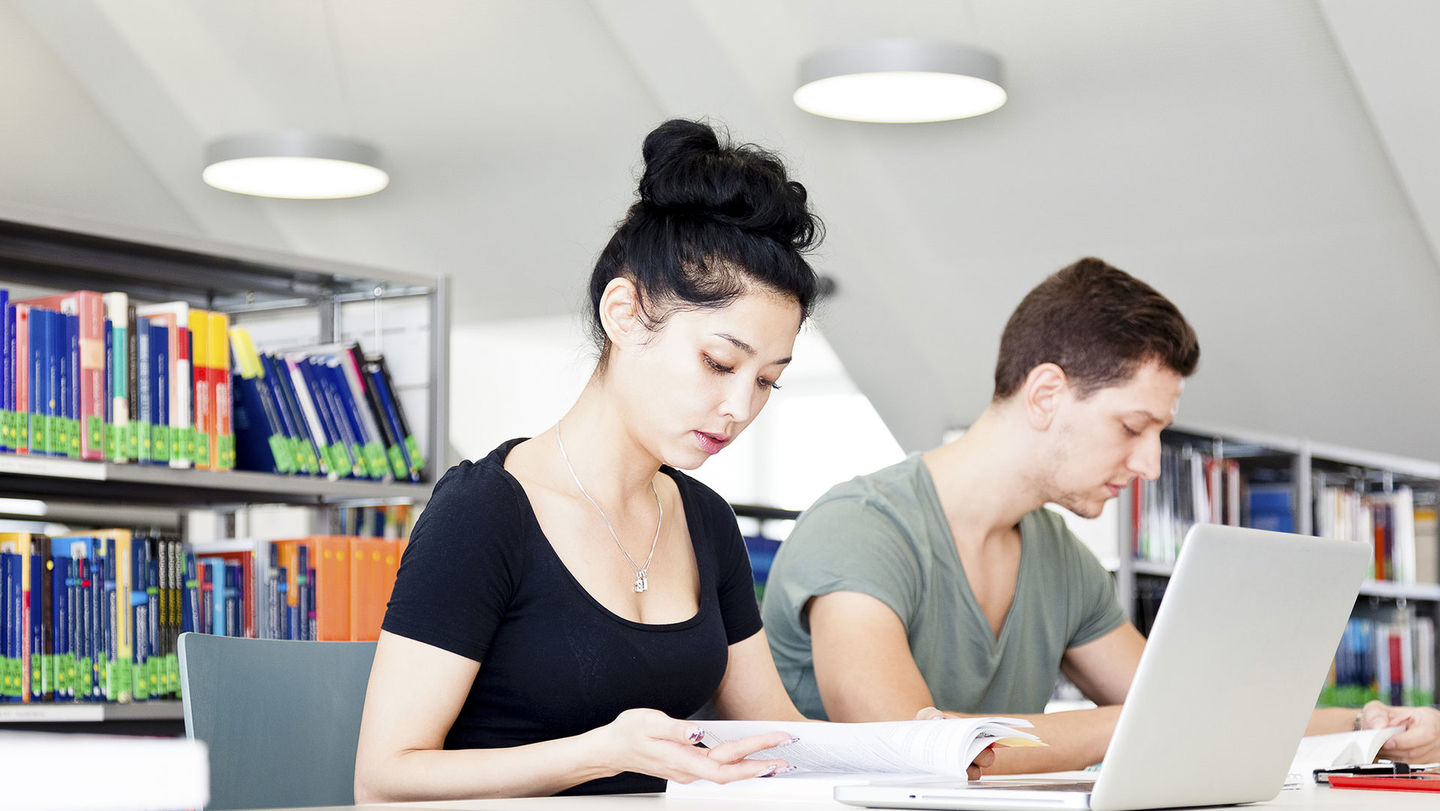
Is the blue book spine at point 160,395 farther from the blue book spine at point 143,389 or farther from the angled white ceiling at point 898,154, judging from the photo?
the angled white ceiling at point 898,154

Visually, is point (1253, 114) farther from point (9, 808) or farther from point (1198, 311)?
point (9, 808)

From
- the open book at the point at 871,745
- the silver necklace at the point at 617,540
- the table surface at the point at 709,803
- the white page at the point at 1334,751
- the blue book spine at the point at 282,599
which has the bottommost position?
the white page at the point at 1334,751

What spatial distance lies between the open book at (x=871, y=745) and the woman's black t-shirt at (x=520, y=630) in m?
0.17

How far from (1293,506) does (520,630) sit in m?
3.67

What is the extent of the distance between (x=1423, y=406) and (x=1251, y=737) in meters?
4.67

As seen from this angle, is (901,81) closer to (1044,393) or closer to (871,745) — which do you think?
(1044,393)

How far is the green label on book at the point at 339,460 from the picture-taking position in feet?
9.41

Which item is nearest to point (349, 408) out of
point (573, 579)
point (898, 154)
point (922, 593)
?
point (922, 593)

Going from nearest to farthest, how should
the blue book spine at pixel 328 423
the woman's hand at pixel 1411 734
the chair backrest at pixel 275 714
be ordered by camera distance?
the chair backrest at pixel 275 714, the woman's hand at pixel 1411 734, the blue book spine at pixel 328 423

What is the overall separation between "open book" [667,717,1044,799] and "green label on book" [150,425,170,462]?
1555 millimetres

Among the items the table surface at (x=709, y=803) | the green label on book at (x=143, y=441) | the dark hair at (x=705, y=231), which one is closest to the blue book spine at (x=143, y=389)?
the green label on book at (x=143, y=441)

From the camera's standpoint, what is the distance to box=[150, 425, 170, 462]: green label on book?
2.58 meters

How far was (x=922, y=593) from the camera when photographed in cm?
199

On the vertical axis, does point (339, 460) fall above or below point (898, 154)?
below
